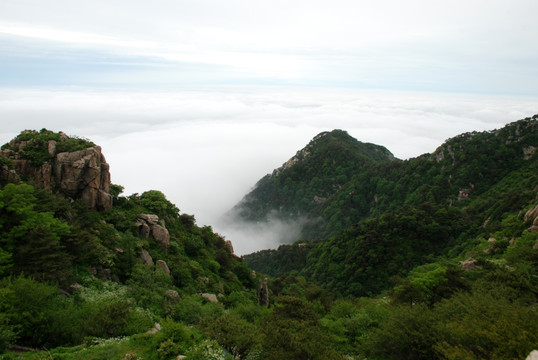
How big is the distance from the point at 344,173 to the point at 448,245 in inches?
3044

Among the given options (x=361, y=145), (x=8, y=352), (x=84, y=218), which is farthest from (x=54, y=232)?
(x=361, y=145)

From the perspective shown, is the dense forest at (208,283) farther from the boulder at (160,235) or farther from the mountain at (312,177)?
the mountain at (312,177)

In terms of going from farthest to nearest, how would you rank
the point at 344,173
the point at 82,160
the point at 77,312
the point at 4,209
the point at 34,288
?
the point at 344,173 → the point at 82,160 → the point at 4,209 → the point at 77,312 → the point at 34,288

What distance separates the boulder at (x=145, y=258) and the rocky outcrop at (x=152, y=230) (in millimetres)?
3242

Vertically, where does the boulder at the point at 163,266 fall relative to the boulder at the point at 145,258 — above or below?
below

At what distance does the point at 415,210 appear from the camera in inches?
2520

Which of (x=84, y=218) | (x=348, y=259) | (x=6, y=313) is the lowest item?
(x=348, y=259)

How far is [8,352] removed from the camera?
46.6 feet

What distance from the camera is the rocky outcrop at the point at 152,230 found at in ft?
108

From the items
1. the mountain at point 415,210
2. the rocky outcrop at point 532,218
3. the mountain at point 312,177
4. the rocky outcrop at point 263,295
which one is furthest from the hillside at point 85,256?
the mountain at point 312,177

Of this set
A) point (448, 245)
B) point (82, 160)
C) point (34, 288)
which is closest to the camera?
point (34, 288)

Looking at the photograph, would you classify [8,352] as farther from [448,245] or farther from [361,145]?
[361,145]

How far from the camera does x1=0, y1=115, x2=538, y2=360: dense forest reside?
50.7 ft

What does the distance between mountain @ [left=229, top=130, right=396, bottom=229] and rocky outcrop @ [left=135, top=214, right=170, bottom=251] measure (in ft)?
325
